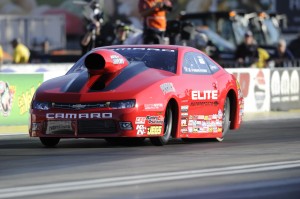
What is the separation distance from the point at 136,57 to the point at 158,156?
2532 millimetres

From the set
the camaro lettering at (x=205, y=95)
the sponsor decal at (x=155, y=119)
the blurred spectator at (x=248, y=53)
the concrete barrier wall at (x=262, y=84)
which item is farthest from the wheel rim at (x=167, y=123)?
the blurred spectator at (x=248, y=53)

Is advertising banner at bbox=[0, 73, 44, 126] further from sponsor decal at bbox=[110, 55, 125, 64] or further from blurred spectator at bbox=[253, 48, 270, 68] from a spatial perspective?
blurred spectator at bbox=[253, 48, 270, 68]

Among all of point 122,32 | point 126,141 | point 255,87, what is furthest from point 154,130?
point 122,32

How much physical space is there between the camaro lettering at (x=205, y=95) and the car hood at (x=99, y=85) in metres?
0.63

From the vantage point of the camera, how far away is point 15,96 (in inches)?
819

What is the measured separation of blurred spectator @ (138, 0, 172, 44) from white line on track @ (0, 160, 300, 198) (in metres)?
12.4

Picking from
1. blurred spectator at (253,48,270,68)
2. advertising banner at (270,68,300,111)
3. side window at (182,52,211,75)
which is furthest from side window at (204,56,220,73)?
blurred spectator at (253,48,270,68)

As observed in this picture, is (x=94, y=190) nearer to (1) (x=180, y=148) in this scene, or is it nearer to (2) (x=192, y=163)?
(2) (x=192, y=163)

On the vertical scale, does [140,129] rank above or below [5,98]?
above

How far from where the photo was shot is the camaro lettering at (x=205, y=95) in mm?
15484

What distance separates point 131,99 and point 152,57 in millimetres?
1420

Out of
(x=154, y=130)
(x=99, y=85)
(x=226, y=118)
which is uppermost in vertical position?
(x=99, y=85)

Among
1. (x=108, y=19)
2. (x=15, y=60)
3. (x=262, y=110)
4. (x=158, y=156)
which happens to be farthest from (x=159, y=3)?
(x=108, y=19)

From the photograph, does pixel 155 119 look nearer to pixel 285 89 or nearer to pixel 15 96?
pixel 15 96
